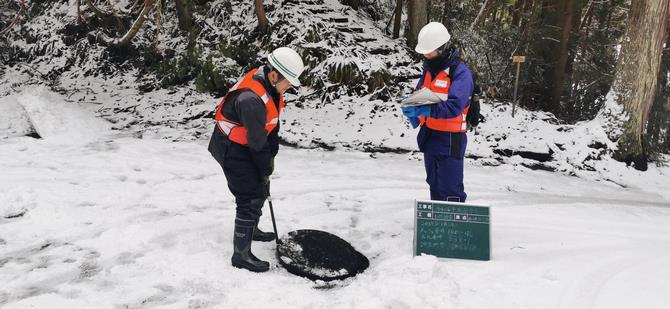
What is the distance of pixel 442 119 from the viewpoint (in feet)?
13.0

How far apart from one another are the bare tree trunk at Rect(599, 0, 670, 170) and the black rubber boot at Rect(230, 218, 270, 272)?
22.2 ft

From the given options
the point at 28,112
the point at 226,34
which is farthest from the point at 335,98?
the point at 28,112

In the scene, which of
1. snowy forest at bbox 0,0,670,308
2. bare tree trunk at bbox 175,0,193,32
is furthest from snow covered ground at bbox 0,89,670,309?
bare tree trunk at bbox 175,0,193,32

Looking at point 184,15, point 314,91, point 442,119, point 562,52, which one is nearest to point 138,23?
point 184,15

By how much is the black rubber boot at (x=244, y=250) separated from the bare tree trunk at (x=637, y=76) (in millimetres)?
6770

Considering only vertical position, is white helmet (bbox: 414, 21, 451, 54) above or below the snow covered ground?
above

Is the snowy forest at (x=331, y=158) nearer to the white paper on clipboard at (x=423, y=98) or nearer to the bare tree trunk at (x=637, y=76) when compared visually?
the bare tree trunk at (x=637, y=76)

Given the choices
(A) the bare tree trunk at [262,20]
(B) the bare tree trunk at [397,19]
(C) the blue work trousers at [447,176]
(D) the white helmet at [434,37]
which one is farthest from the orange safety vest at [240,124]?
(B) the bare tree trunk at [397,19]

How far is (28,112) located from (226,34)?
4.92 meters

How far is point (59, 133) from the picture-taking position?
24.7ft

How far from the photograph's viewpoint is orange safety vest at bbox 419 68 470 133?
384 centimetres

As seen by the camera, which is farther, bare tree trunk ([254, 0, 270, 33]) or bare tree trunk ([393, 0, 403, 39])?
bare tree trunk ([393, 0, 403, 39])

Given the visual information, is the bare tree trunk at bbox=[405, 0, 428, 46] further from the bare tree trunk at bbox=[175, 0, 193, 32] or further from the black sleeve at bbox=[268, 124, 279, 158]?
the black sleeve at bbox=[268, 124, 279, 158]

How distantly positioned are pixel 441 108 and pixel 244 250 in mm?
2100
